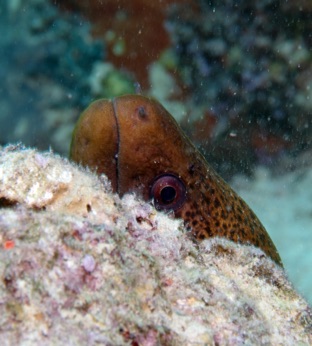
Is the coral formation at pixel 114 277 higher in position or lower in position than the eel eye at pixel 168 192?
lower

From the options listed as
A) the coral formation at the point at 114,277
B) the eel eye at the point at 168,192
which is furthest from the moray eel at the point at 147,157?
the coral formation at the point at 114,277

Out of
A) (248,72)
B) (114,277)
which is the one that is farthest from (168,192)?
(248,72)

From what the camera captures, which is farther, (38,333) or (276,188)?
(276,188)

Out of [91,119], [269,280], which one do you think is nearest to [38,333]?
[269,280]

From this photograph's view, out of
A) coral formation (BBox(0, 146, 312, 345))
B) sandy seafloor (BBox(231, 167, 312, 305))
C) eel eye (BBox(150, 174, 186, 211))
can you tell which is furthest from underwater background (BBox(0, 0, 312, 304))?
coral formation (BBox(0, 146, 312, 345))

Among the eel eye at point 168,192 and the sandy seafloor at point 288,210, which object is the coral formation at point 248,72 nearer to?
the sandy seafloor at point 288,210

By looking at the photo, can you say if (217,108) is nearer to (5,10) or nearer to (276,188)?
(276,188)
